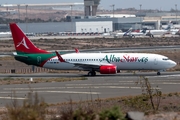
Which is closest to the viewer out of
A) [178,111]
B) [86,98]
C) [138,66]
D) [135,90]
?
[178,111]

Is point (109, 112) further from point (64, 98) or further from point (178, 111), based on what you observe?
point (64, 98)

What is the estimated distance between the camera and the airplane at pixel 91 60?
54.4 m

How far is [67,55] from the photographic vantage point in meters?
56.4

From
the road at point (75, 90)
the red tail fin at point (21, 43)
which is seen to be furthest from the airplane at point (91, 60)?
the road at point (75, 90)

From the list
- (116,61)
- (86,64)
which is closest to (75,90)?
(116,61)

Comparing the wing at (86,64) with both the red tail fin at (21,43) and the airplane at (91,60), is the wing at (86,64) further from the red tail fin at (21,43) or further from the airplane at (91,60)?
the red tail fin at (21,43)

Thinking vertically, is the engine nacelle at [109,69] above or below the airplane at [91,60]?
below

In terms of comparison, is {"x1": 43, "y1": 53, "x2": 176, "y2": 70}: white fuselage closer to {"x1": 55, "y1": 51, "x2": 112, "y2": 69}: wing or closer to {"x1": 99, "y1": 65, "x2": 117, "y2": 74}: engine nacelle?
{"x1": 55, "y1": 51, "x2": 112, "y2": 69}: wing

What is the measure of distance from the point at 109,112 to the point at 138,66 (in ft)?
115

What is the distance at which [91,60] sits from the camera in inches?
2205

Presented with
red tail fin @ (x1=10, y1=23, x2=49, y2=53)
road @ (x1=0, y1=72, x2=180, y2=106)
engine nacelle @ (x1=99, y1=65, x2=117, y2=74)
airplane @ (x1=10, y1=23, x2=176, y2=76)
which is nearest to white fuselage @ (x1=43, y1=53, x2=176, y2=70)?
airplane @ (x1=10, y1=23, x2=176, y2=76)

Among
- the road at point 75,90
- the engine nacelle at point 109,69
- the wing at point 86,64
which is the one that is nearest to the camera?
the road at point 75,90

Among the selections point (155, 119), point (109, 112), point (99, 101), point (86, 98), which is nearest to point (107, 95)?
point (86, 98)

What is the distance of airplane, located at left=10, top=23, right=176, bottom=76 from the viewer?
5438 centimetres
